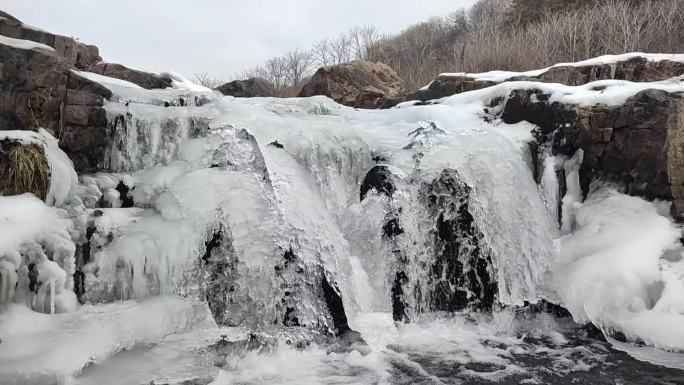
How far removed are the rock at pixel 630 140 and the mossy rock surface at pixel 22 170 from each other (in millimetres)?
4932

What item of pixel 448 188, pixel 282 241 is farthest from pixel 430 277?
pixel 282 241

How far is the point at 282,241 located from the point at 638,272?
9.71 ft

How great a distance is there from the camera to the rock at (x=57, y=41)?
5.10m

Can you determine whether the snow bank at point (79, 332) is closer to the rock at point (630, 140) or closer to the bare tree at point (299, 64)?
the rock at point (630, 140)

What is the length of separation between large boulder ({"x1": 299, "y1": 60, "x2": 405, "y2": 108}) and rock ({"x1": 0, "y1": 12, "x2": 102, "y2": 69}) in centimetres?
389

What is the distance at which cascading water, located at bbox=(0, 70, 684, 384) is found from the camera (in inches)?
126

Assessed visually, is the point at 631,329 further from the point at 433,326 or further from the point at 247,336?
the point at 247,336

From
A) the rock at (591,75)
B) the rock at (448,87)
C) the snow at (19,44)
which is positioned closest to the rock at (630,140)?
the rock at (591,75)

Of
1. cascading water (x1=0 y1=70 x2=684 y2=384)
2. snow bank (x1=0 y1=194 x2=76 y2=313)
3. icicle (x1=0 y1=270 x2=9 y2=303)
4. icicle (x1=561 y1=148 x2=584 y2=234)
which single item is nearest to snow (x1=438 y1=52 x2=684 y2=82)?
cascading water (x1=0 y1=70 x2=684 y2=384)

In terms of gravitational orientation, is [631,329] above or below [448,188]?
A: below

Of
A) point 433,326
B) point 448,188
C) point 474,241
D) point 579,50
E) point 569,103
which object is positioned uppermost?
point 579,50

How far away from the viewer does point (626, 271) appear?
3.88 meters

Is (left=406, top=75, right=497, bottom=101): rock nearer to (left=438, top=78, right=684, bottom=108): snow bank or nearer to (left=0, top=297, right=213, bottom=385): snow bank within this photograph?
(left=438, top=78, right=684, bottom=108): snow bank

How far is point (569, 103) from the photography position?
16.8ft
